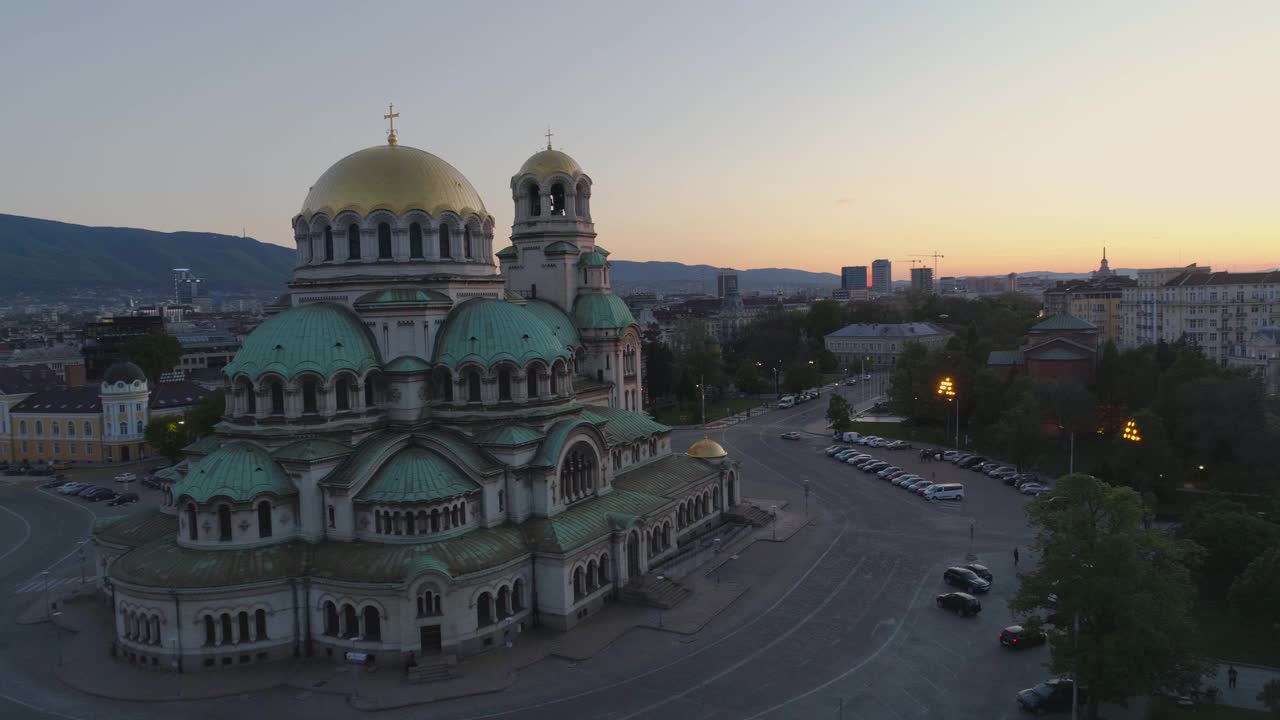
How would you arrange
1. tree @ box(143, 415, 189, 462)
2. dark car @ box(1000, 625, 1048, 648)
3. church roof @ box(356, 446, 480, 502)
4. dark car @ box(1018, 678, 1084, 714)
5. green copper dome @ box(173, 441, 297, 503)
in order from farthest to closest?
tree @ box(143, 415, 189, 462), church roof @ box(356, 446, 480, 502), green copper dome @ box(173, 441, 297, 503), dark car @ box(1000, 625, 1048, 648), dark car @ box(1018, 678, 1084, 714)

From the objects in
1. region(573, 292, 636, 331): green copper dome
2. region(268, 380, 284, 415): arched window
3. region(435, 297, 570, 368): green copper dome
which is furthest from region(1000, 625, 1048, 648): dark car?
region(268, 380, 284, 415): arched window

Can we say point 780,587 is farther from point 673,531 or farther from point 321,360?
point 321,360

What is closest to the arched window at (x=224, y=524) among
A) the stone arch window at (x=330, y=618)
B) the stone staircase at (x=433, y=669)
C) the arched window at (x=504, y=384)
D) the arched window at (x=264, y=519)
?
the arched window at (x=264, y=519)

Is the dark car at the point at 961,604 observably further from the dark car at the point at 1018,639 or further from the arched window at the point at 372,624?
the arched window at the point at 372,624

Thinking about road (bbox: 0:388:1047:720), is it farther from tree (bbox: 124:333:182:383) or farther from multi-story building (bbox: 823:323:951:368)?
multi-story building (bbox: 823:323:951:368)

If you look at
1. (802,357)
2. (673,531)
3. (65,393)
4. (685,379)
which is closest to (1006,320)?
(802,357)
